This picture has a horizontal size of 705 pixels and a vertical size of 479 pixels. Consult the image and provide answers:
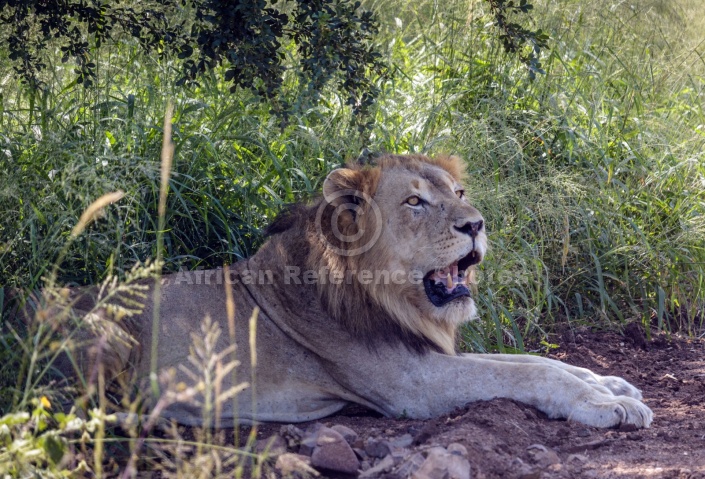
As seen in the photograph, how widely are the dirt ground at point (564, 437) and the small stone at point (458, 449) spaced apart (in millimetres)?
52

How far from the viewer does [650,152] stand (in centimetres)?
700


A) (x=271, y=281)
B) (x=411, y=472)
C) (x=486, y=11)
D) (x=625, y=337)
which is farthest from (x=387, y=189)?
(x=486, y=11)

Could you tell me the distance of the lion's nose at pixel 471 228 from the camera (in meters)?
4.47

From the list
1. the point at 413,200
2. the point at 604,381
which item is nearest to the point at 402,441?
the point at 413,200

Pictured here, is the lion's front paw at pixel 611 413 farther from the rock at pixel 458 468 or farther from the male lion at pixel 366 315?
the rock at pixel 458 468

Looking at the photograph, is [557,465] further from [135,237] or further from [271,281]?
[135,237]

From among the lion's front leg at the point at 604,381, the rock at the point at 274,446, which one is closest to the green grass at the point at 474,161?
the lion's front leg at the point at 604,381

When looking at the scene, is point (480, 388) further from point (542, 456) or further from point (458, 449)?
point (458, 449)

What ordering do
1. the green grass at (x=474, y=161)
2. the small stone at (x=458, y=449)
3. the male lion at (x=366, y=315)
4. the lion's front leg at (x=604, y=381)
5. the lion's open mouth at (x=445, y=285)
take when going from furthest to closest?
the green grass at (x=474, y=161), the lion's front leg at (x=604, y=381), the lion's open mouth at (x=445, y=285), the male lion at (x=366, y=315), the small stone at (x=458, y=449)

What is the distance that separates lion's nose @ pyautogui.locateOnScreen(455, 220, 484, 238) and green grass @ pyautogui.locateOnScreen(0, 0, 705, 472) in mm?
935

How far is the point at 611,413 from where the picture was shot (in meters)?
4.17

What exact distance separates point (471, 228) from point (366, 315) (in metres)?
0.69

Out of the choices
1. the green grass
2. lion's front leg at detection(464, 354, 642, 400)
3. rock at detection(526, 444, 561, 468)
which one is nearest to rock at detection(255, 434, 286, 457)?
rock at detection(526, 444, 561, 468)

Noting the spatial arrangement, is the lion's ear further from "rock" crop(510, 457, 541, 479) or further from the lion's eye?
"rock" crop(510, 457, 541, 479)
